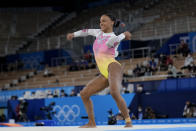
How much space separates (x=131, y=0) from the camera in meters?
27.7

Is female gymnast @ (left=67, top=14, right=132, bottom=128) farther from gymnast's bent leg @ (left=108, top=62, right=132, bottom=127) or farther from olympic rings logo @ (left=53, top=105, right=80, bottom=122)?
olympic rings logo @ (left=53, top=105, right=80, bottom=122)

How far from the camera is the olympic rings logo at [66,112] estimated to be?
17.7 m

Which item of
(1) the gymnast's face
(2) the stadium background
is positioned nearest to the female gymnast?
(1) the gymnast's face

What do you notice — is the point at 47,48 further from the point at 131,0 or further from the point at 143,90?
the point at 143,90

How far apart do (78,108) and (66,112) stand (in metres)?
0.75

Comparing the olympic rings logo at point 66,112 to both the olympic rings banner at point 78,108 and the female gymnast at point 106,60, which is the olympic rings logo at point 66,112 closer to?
the olympic rings banner at point 78,108

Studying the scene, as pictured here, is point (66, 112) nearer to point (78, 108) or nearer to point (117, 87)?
point (78, 108)

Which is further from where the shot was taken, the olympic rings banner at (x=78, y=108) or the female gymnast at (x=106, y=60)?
the olympic rings banner at (x=78, y=108)

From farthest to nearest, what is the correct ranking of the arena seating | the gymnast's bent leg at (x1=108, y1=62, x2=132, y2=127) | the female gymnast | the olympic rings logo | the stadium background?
the arena seating
the olympic rings logo
the stadium background
the female gymnast
the gymnast's bent leg at (x1=108, y1=62, x2=132, y2=127)

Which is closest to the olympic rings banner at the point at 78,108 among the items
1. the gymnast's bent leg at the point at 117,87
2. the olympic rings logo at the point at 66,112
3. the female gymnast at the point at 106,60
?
the olympic rings logo at the point at 66,112

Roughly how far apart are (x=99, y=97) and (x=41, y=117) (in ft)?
10.7

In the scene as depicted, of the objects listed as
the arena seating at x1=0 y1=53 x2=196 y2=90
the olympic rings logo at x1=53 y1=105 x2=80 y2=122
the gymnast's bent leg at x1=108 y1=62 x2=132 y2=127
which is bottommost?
the olympic rings logo at x1=53 y1=105 x2=80 y2=122

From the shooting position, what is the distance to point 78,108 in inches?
691

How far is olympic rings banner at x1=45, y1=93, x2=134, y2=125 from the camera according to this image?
1689 centimetres
